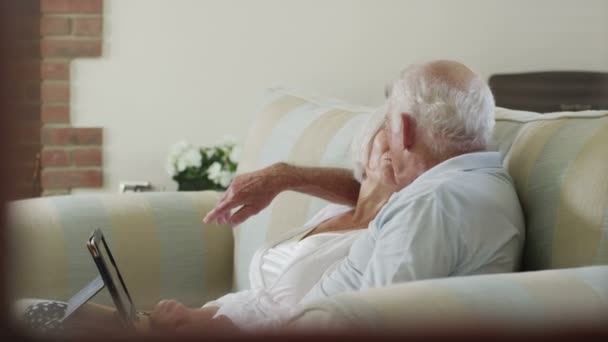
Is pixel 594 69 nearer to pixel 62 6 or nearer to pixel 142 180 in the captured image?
pixel 142 180

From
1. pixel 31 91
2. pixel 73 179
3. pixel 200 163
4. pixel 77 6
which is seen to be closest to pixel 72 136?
pixel 73 179

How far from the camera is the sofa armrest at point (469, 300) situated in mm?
818

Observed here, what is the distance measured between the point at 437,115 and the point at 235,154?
1.64 meters

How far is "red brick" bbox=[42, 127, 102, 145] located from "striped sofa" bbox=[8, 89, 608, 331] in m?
1.29

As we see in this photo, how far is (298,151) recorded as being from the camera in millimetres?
1836

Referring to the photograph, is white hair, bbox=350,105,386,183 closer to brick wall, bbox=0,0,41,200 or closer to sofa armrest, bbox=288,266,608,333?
sofa armrest, bbox=288,266,608,333

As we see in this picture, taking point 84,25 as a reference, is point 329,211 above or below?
below

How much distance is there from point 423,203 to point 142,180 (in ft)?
7.30

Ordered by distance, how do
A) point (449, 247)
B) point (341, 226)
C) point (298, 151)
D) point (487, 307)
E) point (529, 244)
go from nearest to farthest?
point (487, 307) < point (449, 247) < point (529, 244) < point (341, 226) < point (298, 151)

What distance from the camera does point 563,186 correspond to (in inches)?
48.3

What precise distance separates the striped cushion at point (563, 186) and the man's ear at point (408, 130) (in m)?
0.16

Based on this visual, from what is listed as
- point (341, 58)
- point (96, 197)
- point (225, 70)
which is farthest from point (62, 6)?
point (96, 197)

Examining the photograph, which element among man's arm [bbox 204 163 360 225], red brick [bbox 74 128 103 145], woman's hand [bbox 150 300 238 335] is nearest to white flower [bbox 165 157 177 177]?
red brick [bbox 74 128 103 145]

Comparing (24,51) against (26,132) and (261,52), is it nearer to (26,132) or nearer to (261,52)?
(26,132)
